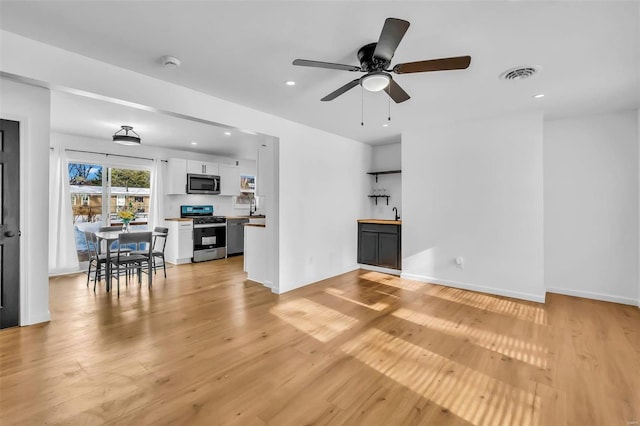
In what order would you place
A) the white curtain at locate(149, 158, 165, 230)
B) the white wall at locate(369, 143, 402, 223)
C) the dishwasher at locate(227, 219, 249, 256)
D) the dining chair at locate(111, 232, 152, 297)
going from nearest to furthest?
the dining chair at locate(111, 232, 152, 297) < the white wall at locate(369, 143, 402, 223) < the white curtain at locate(149, 158, 165, 230) < the dishwasher at locate(227, 219, 249, 256)

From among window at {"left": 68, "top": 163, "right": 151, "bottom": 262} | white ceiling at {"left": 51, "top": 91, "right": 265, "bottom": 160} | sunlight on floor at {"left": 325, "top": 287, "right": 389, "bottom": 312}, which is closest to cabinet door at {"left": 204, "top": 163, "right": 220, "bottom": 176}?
white ceiling at {"left": 51, "top": 91, "right": 265, "bottom": 160}

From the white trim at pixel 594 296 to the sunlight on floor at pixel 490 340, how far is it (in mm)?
2133

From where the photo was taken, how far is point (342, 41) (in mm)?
2281

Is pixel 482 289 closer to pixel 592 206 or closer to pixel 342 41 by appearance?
pixel 592 206

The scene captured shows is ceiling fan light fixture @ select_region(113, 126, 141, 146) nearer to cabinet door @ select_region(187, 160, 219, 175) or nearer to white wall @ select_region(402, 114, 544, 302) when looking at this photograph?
cabinet door @ select_region(187, 160, 219, 175)

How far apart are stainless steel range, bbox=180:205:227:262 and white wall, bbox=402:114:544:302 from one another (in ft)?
13.7

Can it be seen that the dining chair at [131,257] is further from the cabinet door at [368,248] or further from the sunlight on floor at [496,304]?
the sunlight on floor at [496,304]

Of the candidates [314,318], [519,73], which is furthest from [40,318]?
[519,73]

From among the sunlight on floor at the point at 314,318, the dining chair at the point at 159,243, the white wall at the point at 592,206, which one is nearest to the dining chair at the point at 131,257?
the dining chair at the point at 159,243

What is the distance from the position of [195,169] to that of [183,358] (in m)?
5.27

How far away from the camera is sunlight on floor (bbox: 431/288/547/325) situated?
11.2ft

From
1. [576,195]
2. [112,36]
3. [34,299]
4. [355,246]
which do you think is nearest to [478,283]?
[576,195]

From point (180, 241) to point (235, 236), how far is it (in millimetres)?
1296

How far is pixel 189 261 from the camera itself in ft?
21.3
